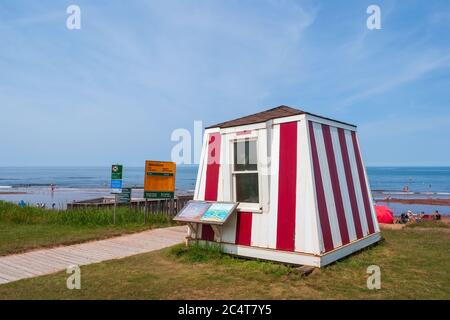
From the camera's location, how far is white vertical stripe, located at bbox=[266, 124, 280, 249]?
6055 mm

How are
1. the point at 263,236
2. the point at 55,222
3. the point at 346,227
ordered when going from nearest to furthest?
1. the point at 263,236
2. the point at 346,227
3. the point at 55,222

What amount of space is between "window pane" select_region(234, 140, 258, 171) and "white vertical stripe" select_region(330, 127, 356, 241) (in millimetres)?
1728

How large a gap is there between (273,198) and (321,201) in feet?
2.83

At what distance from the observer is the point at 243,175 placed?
677cm

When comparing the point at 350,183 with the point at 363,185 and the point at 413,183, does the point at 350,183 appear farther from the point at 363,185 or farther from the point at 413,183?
the point at 413,183

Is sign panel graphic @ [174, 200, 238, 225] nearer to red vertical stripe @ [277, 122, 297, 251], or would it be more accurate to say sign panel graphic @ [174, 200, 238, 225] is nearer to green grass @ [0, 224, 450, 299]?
green grass @ [0, 224, 450, 299]

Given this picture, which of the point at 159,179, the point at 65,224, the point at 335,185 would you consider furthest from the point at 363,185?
the point at 65,224

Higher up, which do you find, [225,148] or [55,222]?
[225,148]

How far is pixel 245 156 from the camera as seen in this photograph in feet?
22.2

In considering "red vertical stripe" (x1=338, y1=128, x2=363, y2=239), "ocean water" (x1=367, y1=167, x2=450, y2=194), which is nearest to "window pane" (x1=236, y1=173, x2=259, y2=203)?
"red vertical stripe" (x1=338, y1=128, x2=363, y2=239)
